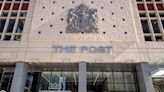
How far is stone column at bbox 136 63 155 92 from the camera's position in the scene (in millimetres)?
15891

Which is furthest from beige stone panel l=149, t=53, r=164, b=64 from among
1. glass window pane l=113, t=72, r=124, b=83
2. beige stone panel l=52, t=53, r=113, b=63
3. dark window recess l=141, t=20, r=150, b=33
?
beige stone panel l=52, t=53, r=113, b=63

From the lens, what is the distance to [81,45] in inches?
699

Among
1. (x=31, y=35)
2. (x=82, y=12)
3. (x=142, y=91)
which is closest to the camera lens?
(x=142, y=91)

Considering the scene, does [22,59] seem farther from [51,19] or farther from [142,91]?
[142,91]

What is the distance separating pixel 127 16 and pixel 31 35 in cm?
1040

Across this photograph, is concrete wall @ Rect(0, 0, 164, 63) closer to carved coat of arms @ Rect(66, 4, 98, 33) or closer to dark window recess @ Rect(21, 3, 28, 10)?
carved coat of arms @ Rect(66, 4, 98, 33)

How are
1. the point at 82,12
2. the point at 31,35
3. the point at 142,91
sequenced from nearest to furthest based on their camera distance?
1. the point at 142,91
2. the point at 31,35
3. the point at 82,12

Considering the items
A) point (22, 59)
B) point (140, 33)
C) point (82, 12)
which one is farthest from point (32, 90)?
point (140, 33)

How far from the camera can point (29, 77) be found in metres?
19.0

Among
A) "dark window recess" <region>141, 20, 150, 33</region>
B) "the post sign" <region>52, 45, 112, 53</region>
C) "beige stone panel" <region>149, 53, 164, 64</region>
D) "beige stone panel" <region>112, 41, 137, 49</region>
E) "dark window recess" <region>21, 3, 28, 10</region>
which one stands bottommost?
"beige stone panel" <region>149, 53, 164, 64</region>

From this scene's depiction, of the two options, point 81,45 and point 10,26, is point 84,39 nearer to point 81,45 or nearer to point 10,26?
point 81,45

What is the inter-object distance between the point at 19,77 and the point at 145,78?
1150 centimetres

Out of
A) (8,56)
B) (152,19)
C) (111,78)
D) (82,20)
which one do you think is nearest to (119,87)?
(111,78)

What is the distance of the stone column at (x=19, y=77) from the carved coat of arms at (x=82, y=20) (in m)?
5.61
